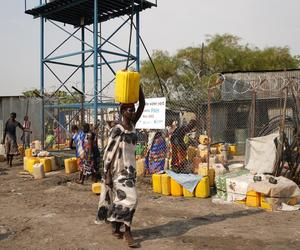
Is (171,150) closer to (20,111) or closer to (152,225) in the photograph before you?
(152,225)

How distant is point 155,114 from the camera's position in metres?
10.2

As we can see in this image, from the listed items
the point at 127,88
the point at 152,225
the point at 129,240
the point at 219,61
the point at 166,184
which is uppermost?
the point at 219,61

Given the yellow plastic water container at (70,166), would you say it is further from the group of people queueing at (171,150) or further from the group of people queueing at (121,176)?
the group of people queueing at (121,176)

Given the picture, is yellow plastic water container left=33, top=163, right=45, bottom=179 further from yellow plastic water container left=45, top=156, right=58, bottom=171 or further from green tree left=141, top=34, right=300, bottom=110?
green tree left=141, top=34, right=300, bottom=110

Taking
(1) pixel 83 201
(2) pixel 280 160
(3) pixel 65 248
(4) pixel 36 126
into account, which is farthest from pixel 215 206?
(4) pixel 36 126

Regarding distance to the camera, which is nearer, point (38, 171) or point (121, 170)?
point (121, 170)

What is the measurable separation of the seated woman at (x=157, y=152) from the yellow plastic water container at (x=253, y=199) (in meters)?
3.64

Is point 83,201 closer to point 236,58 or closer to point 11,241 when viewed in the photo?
point 11,241

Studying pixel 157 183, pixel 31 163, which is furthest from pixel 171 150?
pixel 31 163

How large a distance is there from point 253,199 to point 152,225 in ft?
7.29

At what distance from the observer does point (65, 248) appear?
17.3 ft

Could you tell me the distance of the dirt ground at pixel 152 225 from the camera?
17.8 ft

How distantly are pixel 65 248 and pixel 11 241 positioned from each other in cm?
93

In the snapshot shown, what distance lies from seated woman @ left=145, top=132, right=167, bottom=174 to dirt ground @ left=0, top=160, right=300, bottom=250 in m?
2.15
